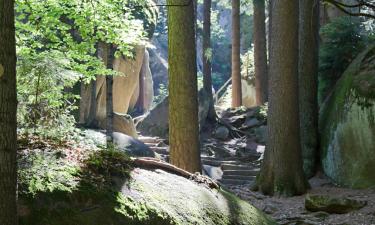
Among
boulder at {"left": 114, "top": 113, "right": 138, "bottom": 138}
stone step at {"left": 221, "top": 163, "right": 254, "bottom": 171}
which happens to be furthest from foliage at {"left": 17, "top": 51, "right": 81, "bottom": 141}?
boulder at {"left": 114, "top": 113, "right": 138, "bottom": 138}

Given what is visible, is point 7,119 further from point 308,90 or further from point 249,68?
point 249,68

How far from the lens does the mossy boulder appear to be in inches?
107

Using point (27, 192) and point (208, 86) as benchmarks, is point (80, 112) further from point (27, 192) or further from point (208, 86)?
point (27, 192)

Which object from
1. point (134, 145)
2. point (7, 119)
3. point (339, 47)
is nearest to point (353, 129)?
point (339, 47)

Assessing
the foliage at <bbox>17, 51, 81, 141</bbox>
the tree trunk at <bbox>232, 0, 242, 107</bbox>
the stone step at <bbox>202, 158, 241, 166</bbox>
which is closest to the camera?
the foliage at <bbox>17, 51, 81, 141</bbox>

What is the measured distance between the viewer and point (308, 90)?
1159cm

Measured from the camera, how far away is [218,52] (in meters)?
44.1

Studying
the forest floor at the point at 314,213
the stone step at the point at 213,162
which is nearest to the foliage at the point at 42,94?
the forest floor at the point at 314,213

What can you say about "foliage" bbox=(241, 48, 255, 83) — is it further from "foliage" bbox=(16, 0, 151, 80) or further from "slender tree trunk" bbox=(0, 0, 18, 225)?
"slender tree trunk" bbox=(0, 0, 18, 225)

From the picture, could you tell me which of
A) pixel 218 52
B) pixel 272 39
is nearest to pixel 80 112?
pixel 272 39

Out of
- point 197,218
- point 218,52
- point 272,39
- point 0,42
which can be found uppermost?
point 218,52

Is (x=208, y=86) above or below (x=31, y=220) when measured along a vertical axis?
above

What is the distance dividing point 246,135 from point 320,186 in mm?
9244

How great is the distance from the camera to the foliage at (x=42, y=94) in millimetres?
4366
